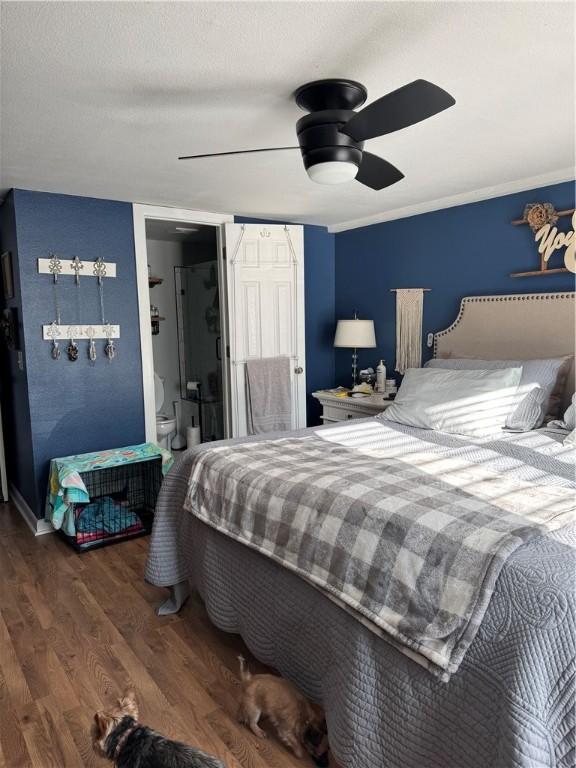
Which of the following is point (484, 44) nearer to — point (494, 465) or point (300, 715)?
point (494, 465)

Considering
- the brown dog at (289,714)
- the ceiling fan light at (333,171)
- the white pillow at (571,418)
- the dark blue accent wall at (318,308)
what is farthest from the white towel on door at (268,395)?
the brown dog at (289,714)

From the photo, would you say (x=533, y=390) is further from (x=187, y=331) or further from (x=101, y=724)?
(x=187, y=331)

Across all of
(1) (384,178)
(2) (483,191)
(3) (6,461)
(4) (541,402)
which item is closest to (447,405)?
(4) (541,402)

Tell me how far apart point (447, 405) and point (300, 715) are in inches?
68.3

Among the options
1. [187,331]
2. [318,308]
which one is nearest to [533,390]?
[318,308]

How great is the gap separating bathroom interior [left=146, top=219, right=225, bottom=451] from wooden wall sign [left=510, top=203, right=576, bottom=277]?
298cm

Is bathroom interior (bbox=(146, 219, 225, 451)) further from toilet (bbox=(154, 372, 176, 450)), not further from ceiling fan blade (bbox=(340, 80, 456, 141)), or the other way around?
ceiling fan blade (bbox=(340, 80, 456, 141))

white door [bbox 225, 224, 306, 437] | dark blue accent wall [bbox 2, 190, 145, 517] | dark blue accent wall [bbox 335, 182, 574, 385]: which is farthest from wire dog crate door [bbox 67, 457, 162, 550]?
dark blue accent wall [bbox 335, 182, 574, 385]

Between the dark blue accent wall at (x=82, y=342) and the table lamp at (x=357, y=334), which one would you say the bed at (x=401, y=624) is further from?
the table lamp at (x=357, y=334)

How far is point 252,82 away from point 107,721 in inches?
81.7

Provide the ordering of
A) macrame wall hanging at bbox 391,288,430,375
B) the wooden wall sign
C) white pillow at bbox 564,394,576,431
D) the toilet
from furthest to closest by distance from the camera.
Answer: the toilet
macrame wall hanging at bbox 391,288,430,375
the wooden wall sign
white pillow at bbox 564,394,576,431

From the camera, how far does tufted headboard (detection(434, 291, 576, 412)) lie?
308 centimetres

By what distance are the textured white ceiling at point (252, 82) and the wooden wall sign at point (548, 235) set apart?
18 cm

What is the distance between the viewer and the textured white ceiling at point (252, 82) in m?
1.47
